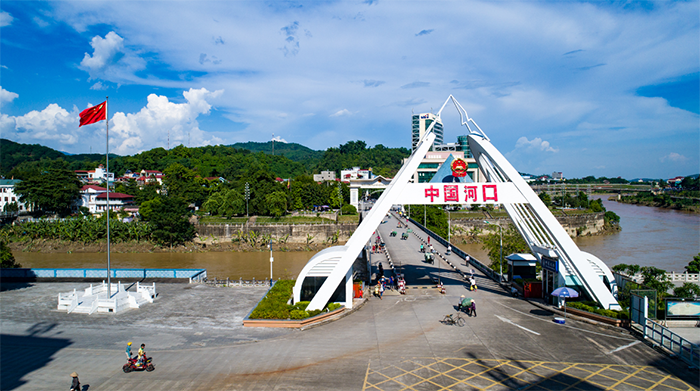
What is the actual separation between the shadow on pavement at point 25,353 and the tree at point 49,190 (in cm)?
7040

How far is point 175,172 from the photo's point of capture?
10325cm

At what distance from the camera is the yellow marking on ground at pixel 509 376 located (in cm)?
1325

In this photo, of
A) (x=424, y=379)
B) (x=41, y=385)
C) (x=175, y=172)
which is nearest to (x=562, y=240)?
(x=424, y=379)

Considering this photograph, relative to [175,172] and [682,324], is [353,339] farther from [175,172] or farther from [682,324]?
[175,172]

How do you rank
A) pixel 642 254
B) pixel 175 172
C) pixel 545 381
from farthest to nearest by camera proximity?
pixel 175 172, pixel 642 254, pixel 545 381

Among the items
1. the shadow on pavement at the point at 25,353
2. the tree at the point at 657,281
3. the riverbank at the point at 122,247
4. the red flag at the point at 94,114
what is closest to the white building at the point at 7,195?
the riverbank at the point at 122,247

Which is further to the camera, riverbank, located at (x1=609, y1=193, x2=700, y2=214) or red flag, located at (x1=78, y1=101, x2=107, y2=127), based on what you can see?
riverbank, located at (x1=609, y1=193, x2=700, y2=214)

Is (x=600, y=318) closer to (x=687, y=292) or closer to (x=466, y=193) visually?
(x=687, y=292)

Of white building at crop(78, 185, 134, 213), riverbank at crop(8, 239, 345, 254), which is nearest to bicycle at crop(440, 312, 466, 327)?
riverbank at crop(8, 239, 345, 254)

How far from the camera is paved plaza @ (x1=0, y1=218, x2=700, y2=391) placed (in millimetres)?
13695

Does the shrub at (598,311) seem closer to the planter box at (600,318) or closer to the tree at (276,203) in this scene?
→ the planter box at (600,318)

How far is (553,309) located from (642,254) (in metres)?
39.4

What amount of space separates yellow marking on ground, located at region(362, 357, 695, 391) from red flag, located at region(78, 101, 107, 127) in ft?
66.2

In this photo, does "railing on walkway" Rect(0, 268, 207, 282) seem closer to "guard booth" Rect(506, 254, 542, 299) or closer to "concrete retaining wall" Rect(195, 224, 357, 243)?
"guard booth" Rect(506, 254, 542, 299)
